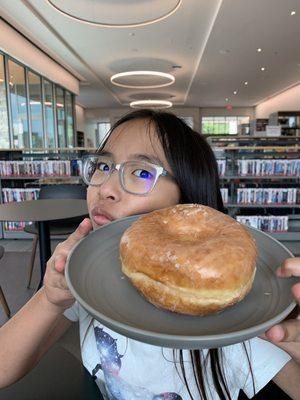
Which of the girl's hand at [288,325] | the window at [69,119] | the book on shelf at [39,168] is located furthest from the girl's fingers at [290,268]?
the window at [69,119]

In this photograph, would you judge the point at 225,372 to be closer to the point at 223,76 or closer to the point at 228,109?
the point at 223,76

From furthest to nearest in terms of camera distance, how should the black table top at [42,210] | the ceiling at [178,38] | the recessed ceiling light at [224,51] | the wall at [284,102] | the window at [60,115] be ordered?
1. the wall at [284,102]
2. the window at [60,115]
3. the recessed ceiling light at [224,51]
4. the ceiling at [178,38]
5. the black table top at [42,210]

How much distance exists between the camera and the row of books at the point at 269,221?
15.8 ft

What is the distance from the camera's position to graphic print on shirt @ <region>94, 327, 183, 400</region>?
0.85 meters

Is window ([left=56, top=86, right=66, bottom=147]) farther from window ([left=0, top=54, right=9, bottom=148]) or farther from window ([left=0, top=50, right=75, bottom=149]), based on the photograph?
window ([left=0, top=54, right=9, bottom=148])

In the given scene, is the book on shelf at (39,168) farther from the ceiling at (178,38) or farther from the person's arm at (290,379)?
the person's arm at (290,379)

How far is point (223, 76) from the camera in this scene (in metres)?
12.1

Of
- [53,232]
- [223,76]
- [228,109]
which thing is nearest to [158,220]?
[53,232]

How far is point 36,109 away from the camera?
31.9 feet

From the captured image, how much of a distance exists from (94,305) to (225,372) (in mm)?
568

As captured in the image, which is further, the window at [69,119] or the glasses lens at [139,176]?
the window at [69,119]

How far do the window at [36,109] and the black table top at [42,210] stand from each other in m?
7.09

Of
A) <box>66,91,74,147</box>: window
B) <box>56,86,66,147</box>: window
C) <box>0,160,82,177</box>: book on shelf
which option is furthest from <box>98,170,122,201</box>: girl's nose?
<box>66,91,74,147</box>: window

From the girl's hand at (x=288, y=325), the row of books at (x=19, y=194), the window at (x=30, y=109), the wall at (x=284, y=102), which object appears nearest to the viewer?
the girl's hand at (x=288, y=325)
